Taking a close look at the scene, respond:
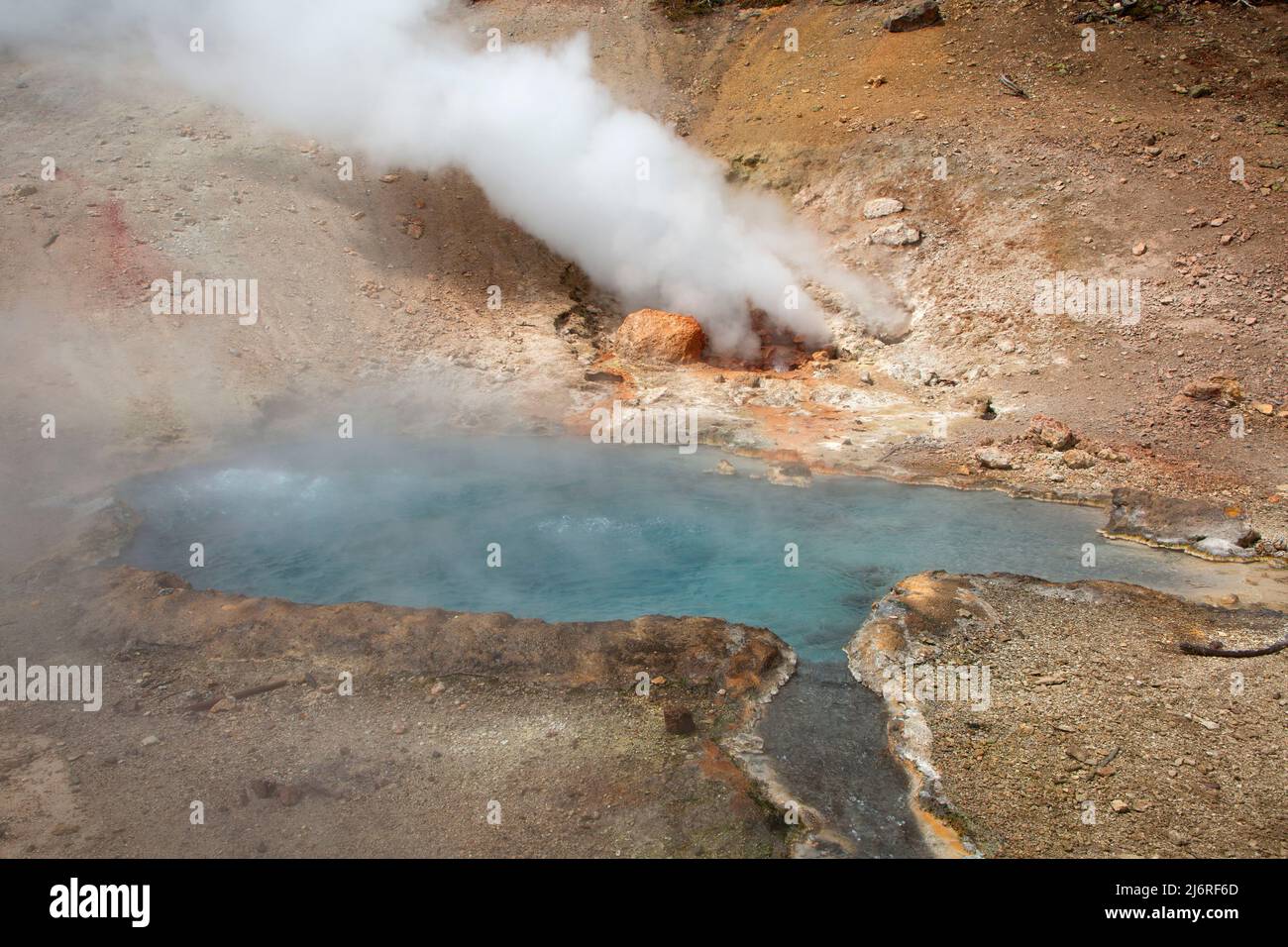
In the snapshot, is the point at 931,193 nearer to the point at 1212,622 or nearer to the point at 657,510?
the point at 657,510

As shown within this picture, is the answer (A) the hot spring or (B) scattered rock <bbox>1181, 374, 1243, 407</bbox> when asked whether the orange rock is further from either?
(B) scattered rock <bbox>1181, 374, 1243, 407</bbox>

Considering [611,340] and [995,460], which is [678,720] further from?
[611,340]

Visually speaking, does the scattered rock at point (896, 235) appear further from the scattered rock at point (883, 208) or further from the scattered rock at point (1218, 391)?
the scattered rock at point (1218, 391)

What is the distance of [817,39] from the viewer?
1766 centimetres

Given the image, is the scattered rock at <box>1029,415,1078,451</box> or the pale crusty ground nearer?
the pale crusty ground

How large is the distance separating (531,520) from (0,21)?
16.8 metres

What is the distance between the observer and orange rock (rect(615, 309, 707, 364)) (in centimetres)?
1229

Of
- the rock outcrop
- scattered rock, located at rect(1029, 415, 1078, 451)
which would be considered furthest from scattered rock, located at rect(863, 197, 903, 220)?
the rock outcrop

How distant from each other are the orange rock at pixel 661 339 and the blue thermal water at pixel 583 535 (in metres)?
3.04

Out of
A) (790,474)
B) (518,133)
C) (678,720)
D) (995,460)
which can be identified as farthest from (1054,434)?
(518,133)

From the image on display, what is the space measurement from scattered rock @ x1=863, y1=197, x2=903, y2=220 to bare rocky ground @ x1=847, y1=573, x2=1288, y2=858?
848cm

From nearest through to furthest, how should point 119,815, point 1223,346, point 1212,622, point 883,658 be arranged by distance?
point 119,815 → point 883,658 → point 1212,622 → point 1223,346
